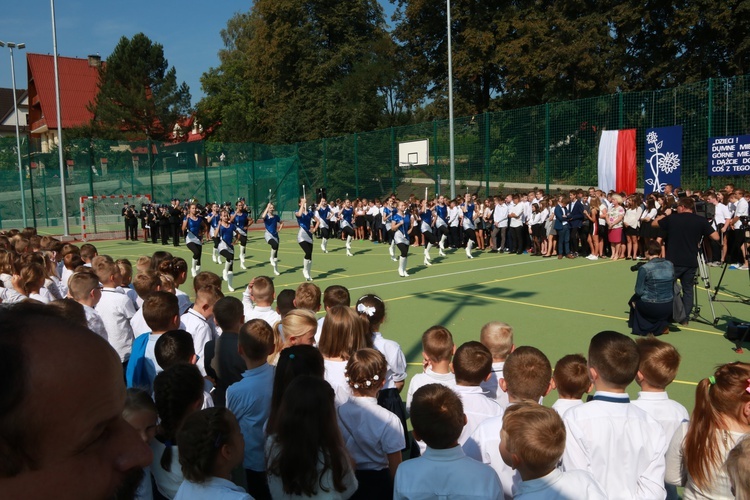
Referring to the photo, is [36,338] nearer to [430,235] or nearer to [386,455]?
[386,455]

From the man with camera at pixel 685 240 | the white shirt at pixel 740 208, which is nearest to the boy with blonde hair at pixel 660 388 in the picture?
the man with camera at pixel 685 240

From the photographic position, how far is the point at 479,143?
26.1 metres

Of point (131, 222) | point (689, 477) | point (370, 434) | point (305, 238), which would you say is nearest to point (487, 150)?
point (305, 238)

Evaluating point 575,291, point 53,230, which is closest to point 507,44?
point 575,291

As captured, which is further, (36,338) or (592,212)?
(592,212)

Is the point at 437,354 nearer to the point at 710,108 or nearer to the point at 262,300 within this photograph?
the point at 262,300

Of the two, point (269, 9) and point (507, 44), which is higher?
point (269, 9)

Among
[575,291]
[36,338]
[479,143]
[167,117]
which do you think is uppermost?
[167,117]

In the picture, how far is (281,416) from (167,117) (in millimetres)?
54281

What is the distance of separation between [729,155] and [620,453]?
700 inches

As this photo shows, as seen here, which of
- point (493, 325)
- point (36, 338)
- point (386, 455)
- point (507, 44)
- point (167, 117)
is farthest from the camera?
point (167, 117)

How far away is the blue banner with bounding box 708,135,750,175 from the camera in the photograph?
1753 centimetres

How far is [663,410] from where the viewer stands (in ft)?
12.6

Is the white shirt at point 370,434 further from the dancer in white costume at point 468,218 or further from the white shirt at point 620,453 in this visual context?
the dancer in white costume at point 468,218
